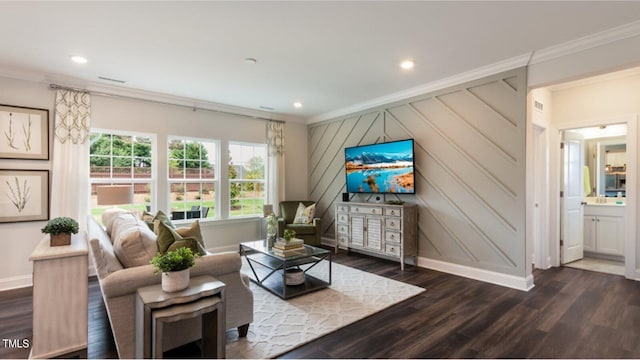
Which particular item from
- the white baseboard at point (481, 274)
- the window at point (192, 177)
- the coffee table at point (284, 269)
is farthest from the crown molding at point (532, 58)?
the window at point (192, 177)

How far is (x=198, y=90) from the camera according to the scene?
180 inches

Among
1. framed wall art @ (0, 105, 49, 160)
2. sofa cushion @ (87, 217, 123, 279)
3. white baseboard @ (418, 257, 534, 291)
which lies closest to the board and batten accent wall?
white baseboard @ (418, 257, 534, 291)

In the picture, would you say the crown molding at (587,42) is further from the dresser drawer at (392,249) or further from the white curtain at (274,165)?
the white curtain at (274,165)

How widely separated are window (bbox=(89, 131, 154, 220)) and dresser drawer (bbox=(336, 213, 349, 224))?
319 centimetres

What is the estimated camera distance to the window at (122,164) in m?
4.32

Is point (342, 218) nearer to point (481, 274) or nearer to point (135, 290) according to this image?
point (481, 274)

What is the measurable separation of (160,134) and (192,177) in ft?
2.90

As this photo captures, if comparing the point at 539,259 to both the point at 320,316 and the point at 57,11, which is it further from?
the point at 57,11

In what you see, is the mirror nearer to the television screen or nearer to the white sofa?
the television screen

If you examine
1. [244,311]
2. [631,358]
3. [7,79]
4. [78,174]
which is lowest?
[631,358]

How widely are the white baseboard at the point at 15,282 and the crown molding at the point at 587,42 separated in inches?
267

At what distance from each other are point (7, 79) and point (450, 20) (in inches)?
206

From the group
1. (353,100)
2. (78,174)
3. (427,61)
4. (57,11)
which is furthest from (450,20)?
(78,174)

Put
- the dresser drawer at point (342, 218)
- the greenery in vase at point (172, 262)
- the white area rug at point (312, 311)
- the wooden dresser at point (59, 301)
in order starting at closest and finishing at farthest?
1. the greenery in vase at point (172, 262)
2. the wooden dresser at point (59, 301)
3. the white area rug at point (312, 311)
4. the dresser drawer at point (342, 218)
